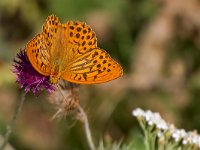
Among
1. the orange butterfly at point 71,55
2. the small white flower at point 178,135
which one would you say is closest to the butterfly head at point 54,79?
the orange butterfly at point 71,55

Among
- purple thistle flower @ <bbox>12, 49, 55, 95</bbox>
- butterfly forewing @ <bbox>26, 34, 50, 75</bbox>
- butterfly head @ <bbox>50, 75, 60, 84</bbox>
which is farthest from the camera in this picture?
purple thistle flower @ <bbox>12, 49, 55, 95</bbox>

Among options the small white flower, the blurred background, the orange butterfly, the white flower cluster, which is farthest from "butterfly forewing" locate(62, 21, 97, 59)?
the blurred background

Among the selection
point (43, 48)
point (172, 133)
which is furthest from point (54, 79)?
point (172, 133)

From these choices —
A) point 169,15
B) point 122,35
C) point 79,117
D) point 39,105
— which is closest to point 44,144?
point 39,105

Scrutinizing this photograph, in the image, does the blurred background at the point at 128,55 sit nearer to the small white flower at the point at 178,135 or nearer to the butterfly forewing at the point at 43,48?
the small white flower at the point at 178,135

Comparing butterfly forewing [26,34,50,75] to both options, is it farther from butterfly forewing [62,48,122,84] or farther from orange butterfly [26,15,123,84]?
butterfly forewing [62,48,122,84]

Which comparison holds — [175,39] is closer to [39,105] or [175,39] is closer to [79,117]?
[39,105]

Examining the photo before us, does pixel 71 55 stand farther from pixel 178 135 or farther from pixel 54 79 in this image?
pixel 178 135

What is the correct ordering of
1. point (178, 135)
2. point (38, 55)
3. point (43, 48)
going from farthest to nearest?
1. point (178, 135)
2. point (43, 48)
3. point (38, 55)
